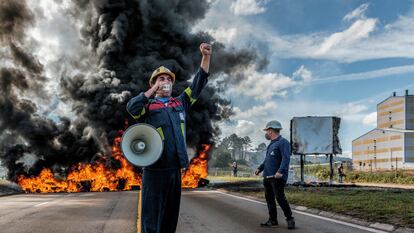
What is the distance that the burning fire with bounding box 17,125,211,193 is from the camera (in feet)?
98.4

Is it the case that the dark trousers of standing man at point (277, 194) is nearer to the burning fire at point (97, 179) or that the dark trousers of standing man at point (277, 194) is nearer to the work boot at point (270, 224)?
the work boot at point (270, 224)

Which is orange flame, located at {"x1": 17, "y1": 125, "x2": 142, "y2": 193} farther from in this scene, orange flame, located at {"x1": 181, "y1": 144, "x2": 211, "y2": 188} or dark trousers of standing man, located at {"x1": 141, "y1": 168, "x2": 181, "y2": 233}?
dark trousers of standing man, located at {"x1": 141, "y1": 168, "x2": 181, "y2": 233}

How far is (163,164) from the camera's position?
3869 mm

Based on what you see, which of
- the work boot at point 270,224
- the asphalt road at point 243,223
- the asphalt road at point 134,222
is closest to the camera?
the asphalt road at point 243,223

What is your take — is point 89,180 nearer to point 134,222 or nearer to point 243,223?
point 134,222

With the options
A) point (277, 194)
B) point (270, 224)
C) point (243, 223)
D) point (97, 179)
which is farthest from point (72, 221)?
point (97, 179)

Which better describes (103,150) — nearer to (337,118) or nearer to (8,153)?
(8,153)

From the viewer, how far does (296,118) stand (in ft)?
87.8

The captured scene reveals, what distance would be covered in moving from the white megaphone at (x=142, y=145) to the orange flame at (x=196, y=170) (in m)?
26.2

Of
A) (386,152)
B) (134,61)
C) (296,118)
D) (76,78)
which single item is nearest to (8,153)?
(76,78)

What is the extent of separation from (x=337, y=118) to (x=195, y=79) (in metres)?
23.3

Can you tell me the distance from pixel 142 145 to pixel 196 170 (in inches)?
1159

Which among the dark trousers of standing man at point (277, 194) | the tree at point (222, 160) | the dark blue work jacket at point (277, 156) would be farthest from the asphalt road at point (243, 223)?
the tree at point (222, 160)

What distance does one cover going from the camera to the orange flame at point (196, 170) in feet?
101
